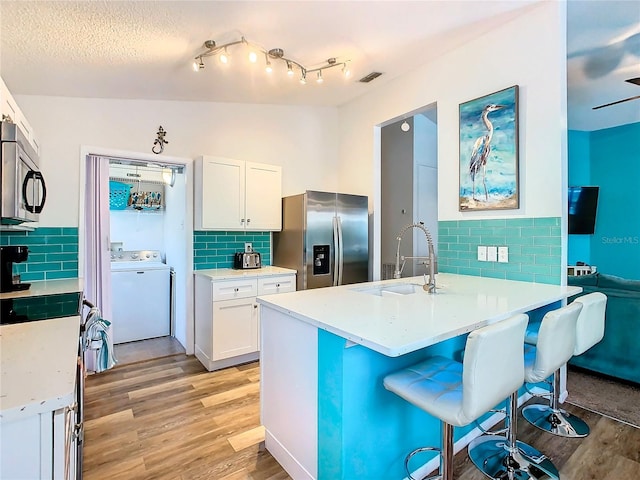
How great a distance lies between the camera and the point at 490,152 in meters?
2.72

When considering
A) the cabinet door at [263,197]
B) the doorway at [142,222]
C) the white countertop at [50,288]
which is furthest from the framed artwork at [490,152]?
the white countertop at [50,288]

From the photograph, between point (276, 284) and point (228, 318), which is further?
point (276, 284)

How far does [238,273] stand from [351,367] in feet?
7.04

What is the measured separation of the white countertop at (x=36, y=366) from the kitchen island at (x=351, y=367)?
2.83 ft

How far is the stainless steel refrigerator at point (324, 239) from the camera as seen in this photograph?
3574mm

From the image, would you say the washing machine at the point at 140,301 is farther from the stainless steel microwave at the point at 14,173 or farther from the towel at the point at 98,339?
the stainless steel microwave at the point at 14,173

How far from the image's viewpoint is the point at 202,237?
362 centimetres

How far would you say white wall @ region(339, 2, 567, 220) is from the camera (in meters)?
2.38

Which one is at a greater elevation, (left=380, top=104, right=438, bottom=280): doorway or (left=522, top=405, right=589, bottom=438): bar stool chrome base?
(left=380, top=104, right=438, bottom=280): doorway

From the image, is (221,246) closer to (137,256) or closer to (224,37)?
(137,256)

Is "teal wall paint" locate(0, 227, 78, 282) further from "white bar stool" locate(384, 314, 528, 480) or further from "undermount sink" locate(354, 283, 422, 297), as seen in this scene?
"white bar stool" locate(384, 314, 528, 480)

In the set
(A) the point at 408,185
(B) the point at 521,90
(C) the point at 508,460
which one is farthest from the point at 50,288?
(A) the point at 408,185

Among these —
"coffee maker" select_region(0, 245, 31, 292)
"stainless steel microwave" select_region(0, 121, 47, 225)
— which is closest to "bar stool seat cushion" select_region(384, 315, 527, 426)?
"stainless steel microwave" select_region(0, 121, 47, 225)

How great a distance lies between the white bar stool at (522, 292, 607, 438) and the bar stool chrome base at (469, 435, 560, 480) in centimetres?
37
